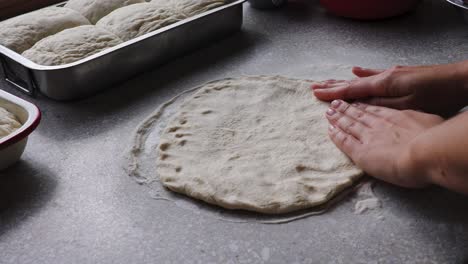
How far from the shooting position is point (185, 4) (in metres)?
1.59

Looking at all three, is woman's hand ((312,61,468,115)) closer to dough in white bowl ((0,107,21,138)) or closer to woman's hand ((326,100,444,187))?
woman's hand ((326,100,444,187))

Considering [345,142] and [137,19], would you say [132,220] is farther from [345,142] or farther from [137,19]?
[137,19]

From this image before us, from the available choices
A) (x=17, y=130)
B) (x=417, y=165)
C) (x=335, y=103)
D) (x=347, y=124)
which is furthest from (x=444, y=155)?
(x=17, y=130)

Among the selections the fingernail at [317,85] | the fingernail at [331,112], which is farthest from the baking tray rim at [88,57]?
the fingernail at [331,112]

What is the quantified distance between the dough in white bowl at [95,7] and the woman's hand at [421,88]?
94cm

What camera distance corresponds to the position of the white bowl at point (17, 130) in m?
0.99

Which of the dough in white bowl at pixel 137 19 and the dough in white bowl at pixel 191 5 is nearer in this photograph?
the dough in white bowl at pixel 137 19

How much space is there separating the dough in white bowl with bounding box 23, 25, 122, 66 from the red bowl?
2.91 feet

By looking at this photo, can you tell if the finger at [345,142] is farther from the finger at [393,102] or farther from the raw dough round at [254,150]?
the finger at [393,102]

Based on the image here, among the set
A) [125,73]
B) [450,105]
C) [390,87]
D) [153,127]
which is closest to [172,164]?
[153,127]

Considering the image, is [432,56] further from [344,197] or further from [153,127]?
[153,127]

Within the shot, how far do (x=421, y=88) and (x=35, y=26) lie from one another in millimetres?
1182

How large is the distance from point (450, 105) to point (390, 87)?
0.15 metres

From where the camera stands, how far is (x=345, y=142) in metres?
1.09
